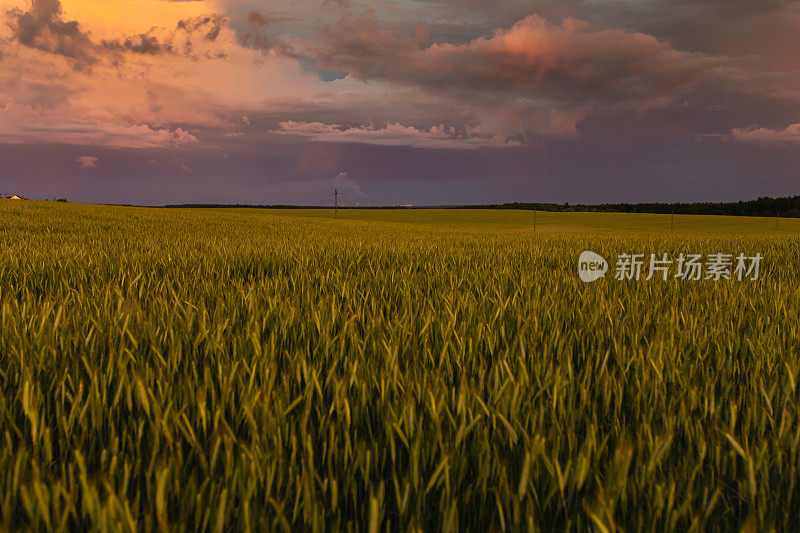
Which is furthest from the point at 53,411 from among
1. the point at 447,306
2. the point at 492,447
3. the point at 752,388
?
the point at 752,388

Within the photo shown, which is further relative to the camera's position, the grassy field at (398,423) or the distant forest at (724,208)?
the distant forest at (724,208)

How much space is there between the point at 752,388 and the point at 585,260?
456cm

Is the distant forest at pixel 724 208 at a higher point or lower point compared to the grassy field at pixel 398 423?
higher

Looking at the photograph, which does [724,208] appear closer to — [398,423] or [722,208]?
[722,208]

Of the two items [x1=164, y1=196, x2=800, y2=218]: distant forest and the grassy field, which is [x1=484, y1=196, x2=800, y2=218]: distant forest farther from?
the grassy field

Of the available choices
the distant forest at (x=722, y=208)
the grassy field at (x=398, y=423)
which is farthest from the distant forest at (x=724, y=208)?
the grassy field at (x=398, y=423)

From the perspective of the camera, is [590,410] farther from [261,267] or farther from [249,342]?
[261,267]

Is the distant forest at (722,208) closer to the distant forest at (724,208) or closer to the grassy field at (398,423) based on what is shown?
the distant forest at (724,208)

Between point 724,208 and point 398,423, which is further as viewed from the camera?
point 724,208

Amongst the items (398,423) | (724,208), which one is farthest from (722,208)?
(398,423)

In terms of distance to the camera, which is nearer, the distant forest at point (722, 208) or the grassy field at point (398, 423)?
the grassy field at point (398, 423)

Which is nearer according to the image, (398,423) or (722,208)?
(398,423)

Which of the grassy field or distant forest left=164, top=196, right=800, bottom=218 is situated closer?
the grassy field

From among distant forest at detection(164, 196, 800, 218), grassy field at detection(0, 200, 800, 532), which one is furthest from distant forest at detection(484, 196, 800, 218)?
grassy field at detection(0, 200, 800, 532)
